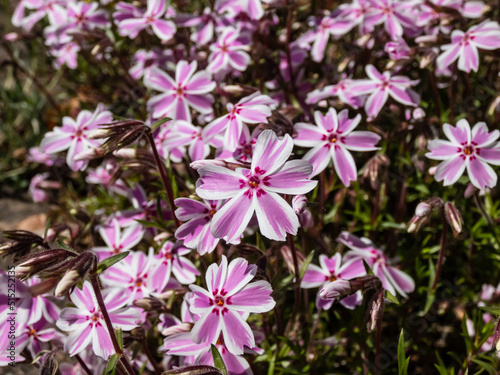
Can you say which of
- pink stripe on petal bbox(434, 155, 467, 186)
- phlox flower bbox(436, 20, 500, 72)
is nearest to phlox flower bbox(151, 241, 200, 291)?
pink stripe on petal bbox(434, 155, 467, 186)

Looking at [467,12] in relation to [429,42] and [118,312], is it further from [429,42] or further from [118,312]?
[118,312]

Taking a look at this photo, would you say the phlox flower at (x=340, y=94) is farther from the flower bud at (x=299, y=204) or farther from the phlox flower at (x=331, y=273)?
the flower bud at (x=299, y=204)

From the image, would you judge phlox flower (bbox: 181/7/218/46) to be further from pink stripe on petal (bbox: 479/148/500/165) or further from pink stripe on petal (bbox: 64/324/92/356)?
pink stripe on petal (bbox: 64/324/92/356)

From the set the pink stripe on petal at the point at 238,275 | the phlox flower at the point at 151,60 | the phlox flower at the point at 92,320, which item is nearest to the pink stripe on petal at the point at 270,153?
the pink stripe on petal at the point at 238,275

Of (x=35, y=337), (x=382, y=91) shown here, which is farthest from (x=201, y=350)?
(x=382, y=91)

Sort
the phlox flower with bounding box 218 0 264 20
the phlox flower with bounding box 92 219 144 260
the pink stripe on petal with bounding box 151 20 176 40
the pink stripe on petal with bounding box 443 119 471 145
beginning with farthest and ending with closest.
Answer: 1. the pink stripe on petal with bounding box 151 20 176 40
2. the phlox flower with bounding box 218 0 264 20
3. the phlox flower with bounding box 92 219 144 260
4. the pink stripe on petal with bounding box 443 119 471 145
